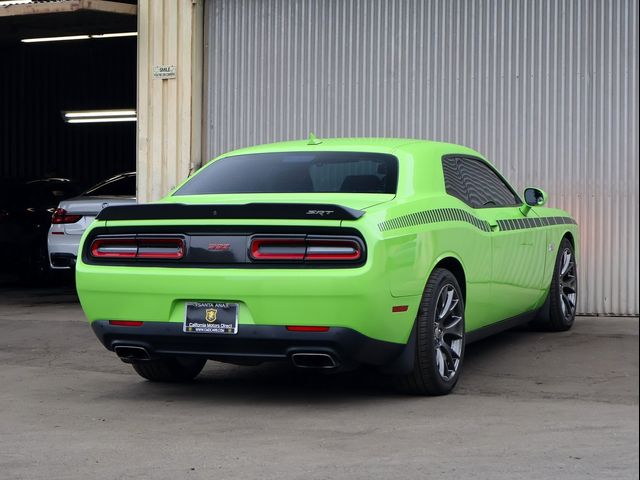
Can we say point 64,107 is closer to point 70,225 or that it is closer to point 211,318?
point 70,225

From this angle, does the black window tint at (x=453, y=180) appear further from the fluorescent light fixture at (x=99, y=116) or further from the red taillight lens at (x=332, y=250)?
the fluorescent light fixture at (x=99, y=116)

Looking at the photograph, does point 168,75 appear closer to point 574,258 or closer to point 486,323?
point 574,258

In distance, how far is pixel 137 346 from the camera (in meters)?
5.87

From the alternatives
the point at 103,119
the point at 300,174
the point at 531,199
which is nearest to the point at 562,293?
the point at 531,199

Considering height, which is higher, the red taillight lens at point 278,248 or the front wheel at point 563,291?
the red taillight lens at point 278,248

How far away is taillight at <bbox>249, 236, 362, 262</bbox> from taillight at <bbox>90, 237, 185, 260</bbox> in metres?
0.49

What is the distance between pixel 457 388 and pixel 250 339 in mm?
1496

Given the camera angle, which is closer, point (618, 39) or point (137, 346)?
point (137, 346)

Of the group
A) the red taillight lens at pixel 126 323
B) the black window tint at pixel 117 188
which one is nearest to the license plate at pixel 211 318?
the red taillight lens at pixel 126 323

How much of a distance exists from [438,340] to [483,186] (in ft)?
5.77

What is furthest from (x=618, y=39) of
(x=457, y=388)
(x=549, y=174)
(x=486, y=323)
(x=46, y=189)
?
(x=46, y=189)

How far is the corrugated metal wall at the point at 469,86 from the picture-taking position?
33.6 feet

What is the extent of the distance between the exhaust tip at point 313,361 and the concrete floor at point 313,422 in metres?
0.28

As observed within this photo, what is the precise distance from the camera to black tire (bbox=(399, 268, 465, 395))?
19.4ft
